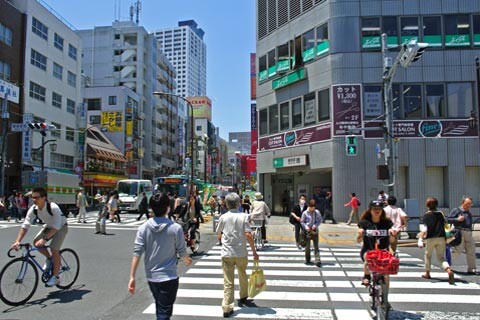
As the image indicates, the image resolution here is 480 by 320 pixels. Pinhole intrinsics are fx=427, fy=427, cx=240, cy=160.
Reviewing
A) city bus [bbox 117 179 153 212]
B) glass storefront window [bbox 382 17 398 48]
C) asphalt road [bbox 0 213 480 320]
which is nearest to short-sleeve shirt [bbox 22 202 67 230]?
asphalt road [bbox 0 213 480 320]

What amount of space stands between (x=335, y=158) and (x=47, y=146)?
30492mm

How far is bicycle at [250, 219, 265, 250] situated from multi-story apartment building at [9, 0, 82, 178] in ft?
96.5

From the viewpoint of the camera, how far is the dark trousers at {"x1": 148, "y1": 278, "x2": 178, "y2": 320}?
14.9 ft

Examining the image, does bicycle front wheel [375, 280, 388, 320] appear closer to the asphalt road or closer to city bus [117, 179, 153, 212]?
the asphalt road

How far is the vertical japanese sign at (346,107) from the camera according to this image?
23.8 meters

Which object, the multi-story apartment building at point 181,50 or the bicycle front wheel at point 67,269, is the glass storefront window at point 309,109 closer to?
the bicycle front wheel at point 67,269

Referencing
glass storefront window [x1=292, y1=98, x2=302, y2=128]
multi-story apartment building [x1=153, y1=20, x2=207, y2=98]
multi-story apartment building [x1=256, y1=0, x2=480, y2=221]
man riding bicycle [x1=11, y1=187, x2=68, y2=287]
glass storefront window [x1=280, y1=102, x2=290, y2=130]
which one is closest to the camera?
man riding bicycle [x1=11, y1=187, x2=68, y2=287]

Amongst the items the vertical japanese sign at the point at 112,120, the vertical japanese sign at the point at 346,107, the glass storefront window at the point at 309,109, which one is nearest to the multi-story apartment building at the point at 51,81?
the vertical japanese sign at the point at 112,120

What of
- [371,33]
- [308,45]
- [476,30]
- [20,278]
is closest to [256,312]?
[20,278]

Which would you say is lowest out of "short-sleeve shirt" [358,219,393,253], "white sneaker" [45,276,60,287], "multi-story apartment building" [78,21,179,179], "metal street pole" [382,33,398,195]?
"white sneaker" [45,276,60,287]

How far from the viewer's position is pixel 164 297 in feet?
15.0

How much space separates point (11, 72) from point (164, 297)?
39.0 meters

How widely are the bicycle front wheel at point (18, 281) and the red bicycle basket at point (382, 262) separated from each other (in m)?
5.34

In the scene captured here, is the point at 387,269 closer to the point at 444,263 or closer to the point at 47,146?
the point at 444,263
